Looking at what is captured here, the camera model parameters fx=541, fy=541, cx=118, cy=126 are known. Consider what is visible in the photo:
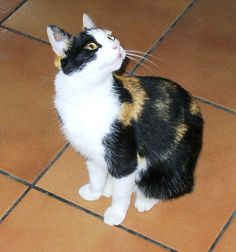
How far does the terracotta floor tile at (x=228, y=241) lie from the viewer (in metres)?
1.47

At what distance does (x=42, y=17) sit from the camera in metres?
2.16

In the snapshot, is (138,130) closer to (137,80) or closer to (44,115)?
(137,80)

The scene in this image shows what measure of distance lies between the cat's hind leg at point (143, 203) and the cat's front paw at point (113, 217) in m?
0.06

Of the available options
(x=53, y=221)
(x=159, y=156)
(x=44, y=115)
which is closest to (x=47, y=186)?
(x=53, y=221)

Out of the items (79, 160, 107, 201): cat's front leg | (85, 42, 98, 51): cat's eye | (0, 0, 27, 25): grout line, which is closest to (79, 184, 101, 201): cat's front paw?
(79, 160, 107, 201): cat's front leg

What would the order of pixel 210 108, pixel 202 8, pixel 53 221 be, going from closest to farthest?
pixel 53 221 < pixel 210 108 < pixel 202 8

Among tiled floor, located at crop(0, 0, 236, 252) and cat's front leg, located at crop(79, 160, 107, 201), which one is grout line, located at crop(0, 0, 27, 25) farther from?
cat's front leg, located at crop(79, 160, 107, 201)

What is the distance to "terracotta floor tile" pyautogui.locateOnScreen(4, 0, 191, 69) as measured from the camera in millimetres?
2066

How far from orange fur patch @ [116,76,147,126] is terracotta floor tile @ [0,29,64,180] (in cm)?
45

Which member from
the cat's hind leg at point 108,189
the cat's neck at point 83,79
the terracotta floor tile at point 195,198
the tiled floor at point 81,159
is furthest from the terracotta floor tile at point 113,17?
the cat's neck at point 83,79

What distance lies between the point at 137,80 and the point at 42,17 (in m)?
0.89

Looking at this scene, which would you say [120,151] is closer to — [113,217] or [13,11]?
[113,217]

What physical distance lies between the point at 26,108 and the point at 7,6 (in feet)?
1.97

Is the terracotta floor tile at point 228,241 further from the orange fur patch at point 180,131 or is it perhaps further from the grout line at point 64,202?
the orange fur patch at point 180,131
